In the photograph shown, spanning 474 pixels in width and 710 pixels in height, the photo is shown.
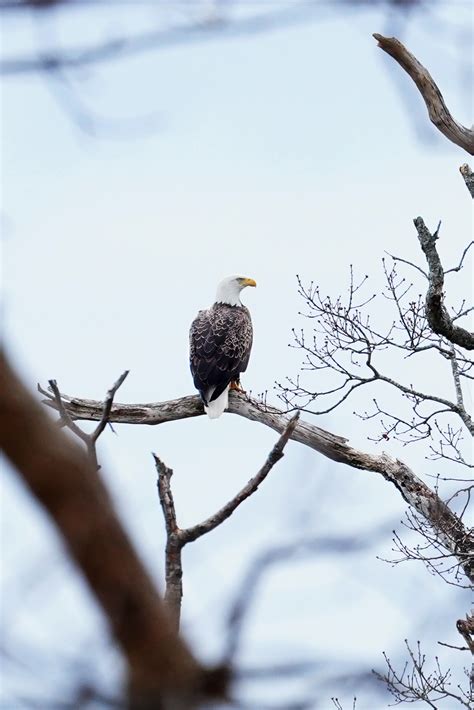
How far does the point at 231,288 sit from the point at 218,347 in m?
1.39

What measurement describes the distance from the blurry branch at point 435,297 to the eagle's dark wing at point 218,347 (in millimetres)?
2226

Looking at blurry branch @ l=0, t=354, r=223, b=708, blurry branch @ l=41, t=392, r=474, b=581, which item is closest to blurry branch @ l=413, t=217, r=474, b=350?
blurry branch @ l=41, t=392, r=474, b=581

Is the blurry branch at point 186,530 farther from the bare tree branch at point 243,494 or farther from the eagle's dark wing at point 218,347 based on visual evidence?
the eagle's dark wing at point 218,347

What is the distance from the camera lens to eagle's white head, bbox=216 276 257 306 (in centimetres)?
1033

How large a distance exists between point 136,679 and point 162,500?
73.2 inches

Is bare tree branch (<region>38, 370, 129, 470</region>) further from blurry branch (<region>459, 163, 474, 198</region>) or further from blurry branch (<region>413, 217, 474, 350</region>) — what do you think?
blurry branch (<region>459, 163, 474, 198</region>)

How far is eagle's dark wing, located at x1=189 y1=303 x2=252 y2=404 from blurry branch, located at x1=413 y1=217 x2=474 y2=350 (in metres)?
2.23

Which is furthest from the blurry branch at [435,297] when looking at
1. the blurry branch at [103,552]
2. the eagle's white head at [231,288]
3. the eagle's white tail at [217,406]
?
the blurry branch at [103,552]

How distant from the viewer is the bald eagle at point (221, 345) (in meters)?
8.56

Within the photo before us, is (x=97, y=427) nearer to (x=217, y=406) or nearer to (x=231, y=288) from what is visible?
(x=217, y=406)

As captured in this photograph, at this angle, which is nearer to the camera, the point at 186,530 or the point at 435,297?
the point at 186,530

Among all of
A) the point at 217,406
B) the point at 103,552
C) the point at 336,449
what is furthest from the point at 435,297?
the point at 103,552

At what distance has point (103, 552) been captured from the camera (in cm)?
177

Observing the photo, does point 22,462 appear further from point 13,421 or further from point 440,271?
point 440,271
